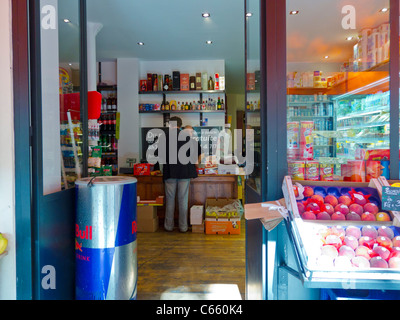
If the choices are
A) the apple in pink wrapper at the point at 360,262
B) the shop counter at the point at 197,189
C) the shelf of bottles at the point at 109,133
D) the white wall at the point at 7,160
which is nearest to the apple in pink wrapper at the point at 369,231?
the apple in pink wrapper at the point at 360,262

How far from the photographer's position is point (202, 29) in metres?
5.08

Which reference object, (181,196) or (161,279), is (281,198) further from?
(181,196)

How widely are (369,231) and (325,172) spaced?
0.65m

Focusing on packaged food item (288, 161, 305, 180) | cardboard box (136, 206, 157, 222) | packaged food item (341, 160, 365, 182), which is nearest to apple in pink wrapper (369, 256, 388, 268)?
packaged food item (288, 161, 305, 180)

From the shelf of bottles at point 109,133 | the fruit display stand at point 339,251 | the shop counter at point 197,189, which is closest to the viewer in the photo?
the fruit display stand at point 339,251

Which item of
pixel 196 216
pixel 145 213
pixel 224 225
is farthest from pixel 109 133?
pixel 224 225

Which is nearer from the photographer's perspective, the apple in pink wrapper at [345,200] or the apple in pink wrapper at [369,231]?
the apple in pink wrapper at [369,231]

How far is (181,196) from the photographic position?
4.94 metres

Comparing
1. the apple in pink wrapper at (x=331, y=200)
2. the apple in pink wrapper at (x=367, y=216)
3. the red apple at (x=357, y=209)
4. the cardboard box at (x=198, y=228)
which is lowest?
the cardboard box at (x=198, y=228)

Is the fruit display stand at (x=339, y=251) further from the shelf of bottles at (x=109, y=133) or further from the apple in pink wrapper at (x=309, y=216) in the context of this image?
the shelf of bottles at (x=109, y=133)

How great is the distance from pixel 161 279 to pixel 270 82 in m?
2.31

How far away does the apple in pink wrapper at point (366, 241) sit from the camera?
140 centimetres

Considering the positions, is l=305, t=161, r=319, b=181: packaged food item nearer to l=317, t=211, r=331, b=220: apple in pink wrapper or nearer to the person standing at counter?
l=317, t=211, r=331, b=220: apple in pink wrapper
